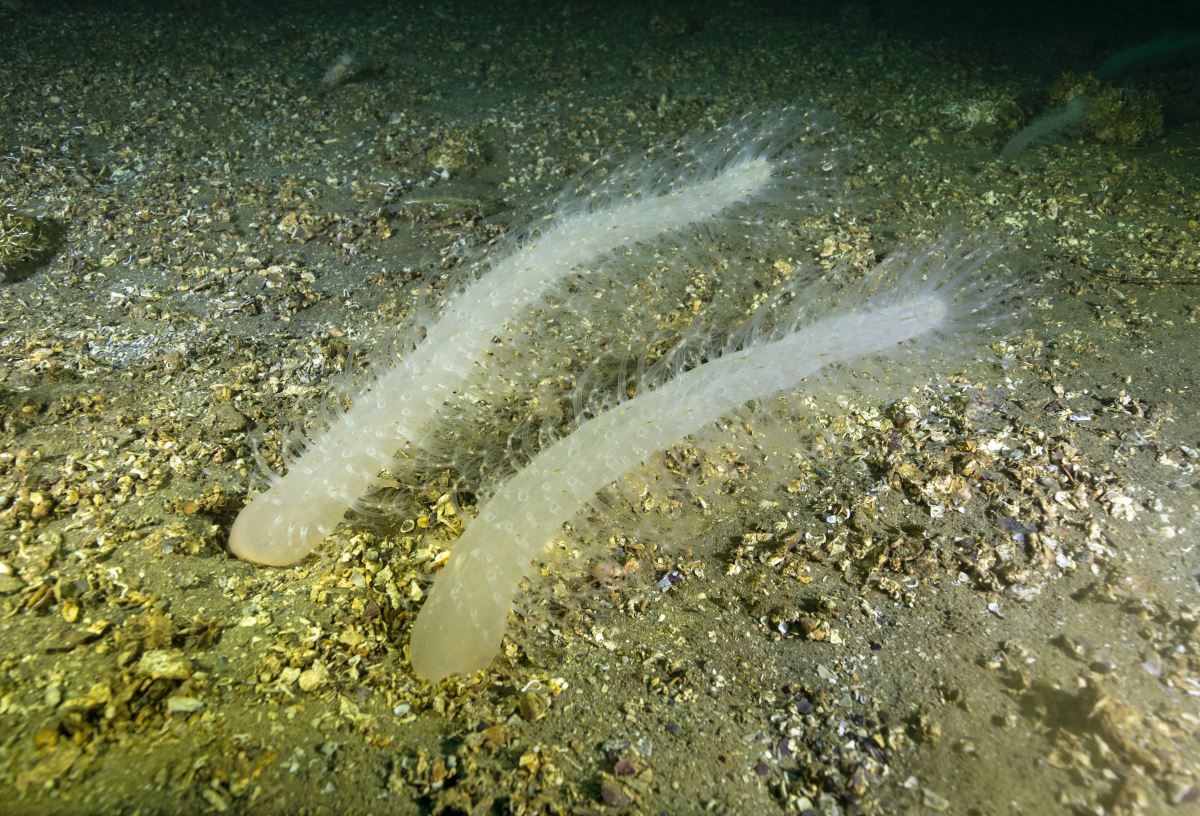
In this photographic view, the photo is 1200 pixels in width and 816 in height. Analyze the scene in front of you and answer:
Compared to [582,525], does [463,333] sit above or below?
above

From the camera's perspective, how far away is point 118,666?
7.14ft

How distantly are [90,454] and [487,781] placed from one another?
225cm

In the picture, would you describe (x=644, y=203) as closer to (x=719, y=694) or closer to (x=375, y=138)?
(x=375, y=138)

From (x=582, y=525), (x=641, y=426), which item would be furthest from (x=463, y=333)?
(x=582, y=525)

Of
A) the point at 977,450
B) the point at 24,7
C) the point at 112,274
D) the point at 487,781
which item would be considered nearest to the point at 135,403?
the point at 112,274

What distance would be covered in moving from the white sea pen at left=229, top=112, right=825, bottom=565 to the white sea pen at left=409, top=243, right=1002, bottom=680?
2.06 feet

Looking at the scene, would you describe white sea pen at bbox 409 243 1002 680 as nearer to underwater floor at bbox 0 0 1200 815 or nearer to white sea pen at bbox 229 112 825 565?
underwater floor at bbox 0 0 1200 815

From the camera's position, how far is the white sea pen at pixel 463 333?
9.42 ft

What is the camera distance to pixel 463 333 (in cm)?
351

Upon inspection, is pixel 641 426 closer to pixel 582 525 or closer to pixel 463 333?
pixel 582 525

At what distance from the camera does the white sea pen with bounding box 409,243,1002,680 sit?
248cm

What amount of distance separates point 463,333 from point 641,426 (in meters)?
1.07

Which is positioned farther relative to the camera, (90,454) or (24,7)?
(24,7)

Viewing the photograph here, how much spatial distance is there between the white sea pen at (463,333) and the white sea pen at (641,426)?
2.06 ft
